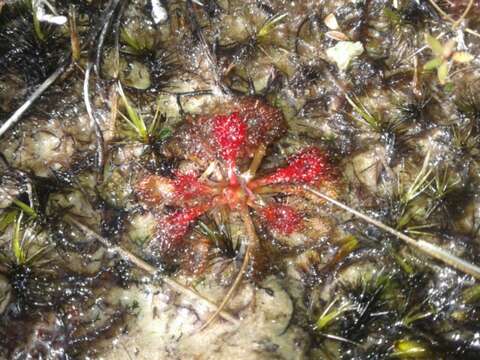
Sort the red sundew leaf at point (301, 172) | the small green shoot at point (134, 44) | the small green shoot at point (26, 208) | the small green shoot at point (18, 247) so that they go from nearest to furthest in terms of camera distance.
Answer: the small green shoot at point (18, 247) < the small green shoot at point (26, 208) < the red sundew leaf at point (301, 172) < the small green shoot at point (134, 44)

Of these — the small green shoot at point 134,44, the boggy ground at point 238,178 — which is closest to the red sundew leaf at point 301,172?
the boggy ground at point 238,178

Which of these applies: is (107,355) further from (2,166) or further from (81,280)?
(2,166)

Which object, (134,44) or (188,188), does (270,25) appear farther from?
(188,188)

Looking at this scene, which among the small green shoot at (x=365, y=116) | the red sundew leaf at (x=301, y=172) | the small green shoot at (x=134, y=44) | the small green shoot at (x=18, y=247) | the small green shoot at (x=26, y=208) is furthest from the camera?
the small green shoot at (x=134, y=44)

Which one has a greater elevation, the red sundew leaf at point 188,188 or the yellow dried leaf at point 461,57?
the yellow dried leaf at point 461,57

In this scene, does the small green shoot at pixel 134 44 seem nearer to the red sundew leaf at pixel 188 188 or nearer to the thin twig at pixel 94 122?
the thin twig at pixel 94 122

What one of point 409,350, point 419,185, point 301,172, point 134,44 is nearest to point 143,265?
point 301,172

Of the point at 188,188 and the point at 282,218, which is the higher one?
the point at 188,188
